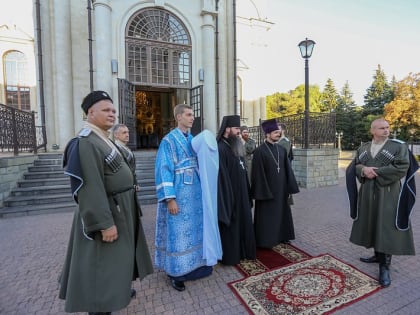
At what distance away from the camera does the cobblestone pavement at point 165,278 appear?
2605mm

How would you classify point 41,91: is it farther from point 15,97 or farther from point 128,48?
point 15,97

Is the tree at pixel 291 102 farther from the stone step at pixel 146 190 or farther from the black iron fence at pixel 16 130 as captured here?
→ the black iron fence at pixel 16 130

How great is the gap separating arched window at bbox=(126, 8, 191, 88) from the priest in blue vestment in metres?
8.91

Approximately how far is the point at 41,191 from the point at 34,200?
1.38ft

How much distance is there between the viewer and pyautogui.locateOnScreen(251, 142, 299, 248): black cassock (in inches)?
154

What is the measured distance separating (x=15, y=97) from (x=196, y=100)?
11.2 meters

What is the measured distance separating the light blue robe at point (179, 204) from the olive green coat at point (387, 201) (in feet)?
7.27

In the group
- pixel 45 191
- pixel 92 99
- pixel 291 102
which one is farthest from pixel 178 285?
pixel 291 102

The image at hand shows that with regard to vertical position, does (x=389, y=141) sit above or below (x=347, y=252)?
above

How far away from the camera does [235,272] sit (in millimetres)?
3346

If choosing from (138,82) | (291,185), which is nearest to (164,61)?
(138,82)

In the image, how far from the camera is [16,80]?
14.6m

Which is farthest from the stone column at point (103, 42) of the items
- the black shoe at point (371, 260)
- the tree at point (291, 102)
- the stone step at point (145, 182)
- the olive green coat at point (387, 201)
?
the tree at point (291, 102)

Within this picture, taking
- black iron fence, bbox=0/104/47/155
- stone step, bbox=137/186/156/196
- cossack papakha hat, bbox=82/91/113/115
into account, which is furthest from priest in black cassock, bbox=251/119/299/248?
black iron fence, bbox=0/104/47/155
